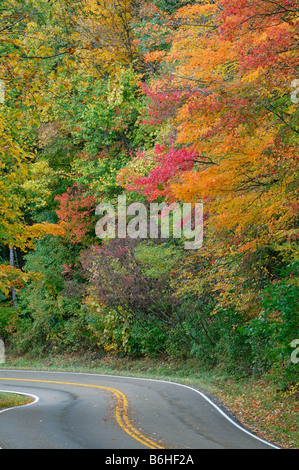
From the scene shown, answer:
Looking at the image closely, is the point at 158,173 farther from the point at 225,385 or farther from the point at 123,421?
the point at 225,385

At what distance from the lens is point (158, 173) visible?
15.1 m

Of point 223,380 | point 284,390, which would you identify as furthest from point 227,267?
point 223,380

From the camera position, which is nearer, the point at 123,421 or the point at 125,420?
the point at 123,421

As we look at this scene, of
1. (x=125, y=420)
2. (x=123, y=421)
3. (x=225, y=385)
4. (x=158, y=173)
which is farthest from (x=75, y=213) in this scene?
(x=123, y=421)

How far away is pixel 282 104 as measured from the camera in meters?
10.2

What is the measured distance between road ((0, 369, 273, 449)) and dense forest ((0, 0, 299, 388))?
272 centimetres

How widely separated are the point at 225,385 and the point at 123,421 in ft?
28.5

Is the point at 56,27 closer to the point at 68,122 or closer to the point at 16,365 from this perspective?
the point at 68,122

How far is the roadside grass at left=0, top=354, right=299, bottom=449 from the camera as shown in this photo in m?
12.3

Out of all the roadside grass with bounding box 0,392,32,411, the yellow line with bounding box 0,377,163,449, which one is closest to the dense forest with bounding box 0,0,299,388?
the roadside grass with bounding box 0,392,32,411

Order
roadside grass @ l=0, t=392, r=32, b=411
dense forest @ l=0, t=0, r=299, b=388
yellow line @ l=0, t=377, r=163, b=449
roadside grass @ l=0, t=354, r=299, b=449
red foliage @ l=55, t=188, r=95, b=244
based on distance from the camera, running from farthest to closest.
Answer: red foliage @ l=55, t=188, r=95, b=244 < roadside grass @ l=0, t=392, r=32, b=411 < roadside grass @ l=0, t=354, r=299, b=449 < dense forest @ l=0, t=0, r=299, b=388 < yellow line @ l=0, t=377, r=163, b=449

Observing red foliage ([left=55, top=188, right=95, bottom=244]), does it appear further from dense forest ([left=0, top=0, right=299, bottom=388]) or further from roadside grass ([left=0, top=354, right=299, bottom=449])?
roadside grass ([left=0, top=354, right=299, bottom=449])

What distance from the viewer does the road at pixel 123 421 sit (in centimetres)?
967

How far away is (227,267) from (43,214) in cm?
2090
